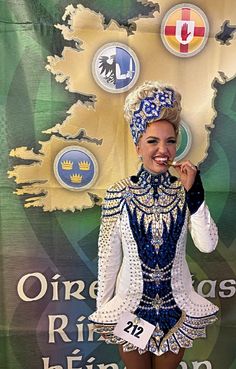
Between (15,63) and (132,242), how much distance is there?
2.86 feet

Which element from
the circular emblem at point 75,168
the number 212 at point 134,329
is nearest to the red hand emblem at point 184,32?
the circular emblem at point 75,168

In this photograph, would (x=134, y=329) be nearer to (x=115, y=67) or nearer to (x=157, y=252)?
(x=157, y=252)

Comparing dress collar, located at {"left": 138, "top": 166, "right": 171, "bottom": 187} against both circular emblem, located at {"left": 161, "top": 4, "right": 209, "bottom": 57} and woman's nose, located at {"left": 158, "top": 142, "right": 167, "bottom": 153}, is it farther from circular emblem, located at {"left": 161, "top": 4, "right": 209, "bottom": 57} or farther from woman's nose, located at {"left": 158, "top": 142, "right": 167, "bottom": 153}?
circular emblem, located at {"left": 161, "top": 4, "right": 209, "bottom": 57}

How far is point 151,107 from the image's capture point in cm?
161

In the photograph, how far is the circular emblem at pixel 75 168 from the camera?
2096 millimetres

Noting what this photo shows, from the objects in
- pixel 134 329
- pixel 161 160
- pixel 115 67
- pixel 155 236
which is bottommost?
pixel 134 329

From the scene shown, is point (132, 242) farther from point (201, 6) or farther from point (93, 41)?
point (201, 6)

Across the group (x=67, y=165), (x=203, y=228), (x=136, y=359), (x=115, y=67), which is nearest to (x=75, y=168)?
(x=67, y=165)

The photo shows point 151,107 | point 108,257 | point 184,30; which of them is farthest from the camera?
point 184,30

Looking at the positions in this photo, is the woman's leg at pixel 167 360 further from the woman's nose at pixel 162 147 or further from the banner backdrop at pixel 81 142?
the woman's nose at pixel 162 147

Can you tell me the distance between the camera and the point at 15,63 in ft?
6.65

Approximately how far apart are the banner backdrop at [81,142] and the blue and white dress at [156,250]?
449 millimetres

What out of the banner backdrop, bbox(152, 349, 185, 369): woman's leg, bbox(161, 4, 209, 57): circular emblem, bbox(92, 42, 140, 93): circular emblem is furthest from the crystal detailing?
bbox(161, 4, 209, 57): circular emblem

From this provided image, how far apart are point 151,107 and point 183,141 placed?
0.53 metres
